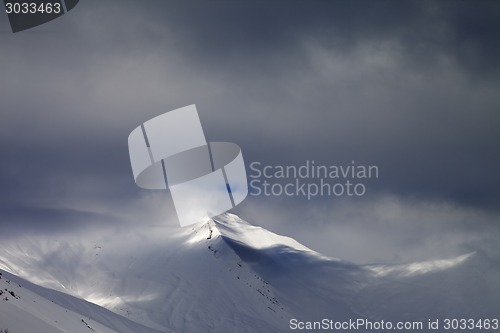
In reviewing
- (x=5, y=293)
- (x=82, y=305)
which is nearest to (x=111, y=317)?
(x=82, y=305)

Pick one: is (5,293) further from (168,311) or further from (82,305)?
(168,311)

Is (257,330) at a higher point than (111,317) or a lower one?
lower

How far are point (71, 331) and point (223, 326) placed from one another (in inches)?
5906

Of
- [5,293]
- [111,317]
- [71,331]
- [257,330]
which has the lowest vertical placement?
[257,330]

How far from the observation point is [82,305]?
89312 millimetres

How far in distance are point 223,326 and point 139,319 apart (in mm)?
29018

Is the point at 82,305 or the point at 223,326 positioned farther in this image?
the point at 223,326

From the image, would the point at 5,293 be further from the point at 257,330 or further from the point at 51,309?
the point at 257,330

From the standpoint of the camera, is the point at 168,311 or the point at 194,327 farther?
the point at 168,311

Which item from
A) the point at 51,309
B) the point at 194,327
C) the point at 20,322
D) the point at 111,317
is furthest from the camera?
the point at 194,327

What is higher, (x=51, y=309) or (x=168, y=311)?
(x=51, y=309)

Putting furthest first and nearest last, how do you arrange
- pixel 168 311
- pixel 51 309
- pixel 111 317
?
1. pixel 168 311
2. pixel 111 317
3. pixel 51 309

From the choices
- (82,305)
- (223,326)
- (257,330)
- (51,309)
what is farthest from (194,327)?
(51,309)

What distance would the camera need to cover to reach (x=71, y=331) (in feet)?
148
